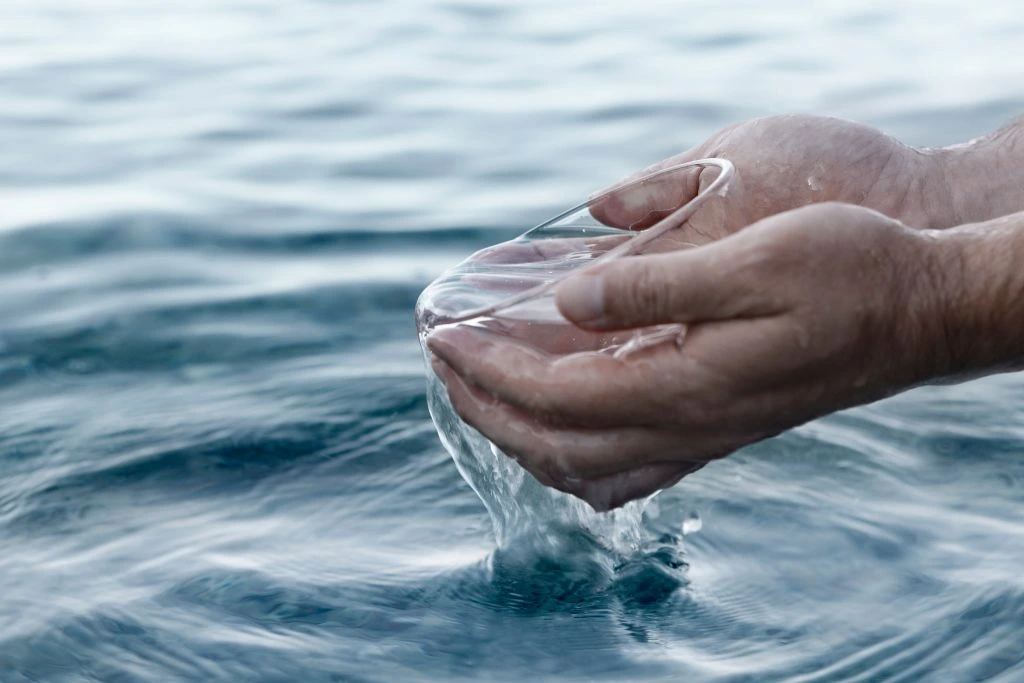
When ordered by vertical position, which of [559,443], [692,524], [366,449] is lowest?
[692,524]

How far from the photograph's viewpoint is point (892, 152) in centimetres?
313

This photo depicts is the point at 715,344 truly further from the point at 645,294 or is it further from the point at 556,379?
the point at 556,379

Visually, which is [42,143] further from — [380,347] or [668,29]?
[668,29]

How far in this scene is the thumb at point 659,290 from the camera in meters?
1.91

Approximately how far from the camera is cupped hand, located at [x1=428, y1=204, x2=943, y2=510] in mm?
1932

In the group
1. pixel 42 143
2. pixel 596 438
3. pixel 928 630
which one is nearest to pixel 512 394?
pixel 596 438

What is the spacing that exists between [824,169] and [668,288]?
4.17 feet

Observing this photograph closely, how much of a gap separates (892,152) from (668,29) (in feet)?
17.3

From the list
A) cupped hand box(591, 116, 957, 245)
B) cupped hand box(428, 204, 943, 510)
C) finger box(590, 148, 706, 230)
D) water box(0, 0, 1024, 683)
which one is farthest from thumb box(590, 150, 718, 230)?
water box(0, 0, 1024, 683)

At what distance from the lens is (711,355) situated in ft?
6.48

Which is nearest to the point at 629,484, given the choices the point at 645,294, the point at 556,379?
the point at 556,379

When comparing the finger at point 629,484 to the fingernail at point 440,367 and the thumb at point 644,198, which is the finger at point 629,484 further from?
the thumb at point 644,198

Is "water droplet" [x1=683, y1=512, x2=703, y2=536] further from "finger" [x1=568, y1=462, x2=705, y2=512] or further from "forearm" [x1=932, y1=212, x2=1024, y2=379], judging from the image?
"forearm" [x1=932, y1=212, x2=1024, y2=379]

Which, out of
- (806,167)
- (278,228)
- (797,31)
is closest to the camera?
(806,167)
